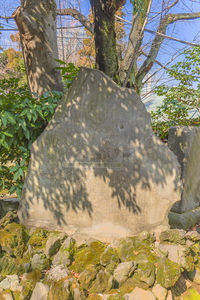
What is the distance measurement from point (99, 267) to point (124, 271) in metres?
0.33

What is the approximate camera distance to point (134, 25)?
4836mm

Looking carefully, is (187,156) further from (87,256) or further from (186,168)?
(87,256)

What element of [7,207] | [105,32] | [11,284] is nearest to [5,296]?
[11,284]

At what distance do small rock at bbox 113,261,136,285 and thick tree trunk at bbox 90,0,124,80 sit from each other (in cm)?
324

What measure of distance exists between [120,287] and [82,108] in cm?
223

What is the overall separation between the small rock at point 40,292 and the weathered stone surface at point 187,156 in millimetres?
2704

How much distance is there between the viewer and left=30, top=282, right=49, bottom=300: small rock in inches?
87.5

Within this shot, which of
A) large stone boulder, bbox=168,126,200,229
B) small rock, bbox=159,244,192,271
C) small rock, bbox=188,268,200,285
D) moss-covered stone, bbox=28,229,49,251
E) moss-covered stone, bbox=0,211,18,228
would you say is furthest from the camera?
large stone boulder, bbox=168,126,200,229

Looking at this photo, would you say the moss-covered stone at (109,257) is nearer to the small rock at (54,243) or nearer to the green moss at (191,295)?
the small rock at (54,243)

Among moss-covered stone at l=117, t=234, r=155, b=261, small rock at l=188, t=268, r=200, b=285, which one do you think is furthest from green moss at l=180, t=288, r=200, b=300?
moss-covered stone at l=117, t=234, r=155, b=261

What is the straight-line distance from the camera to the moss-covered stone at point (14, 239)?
2.88 meters

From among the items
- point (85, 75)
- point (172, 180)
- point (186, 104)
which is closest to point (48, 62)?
point (85, 75)

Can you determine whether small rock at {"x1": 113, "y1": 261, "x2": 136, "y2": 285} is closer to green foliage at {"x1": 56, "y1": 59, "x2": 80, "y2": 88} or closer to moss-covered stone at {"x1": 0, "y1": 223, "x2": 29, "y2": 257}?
moss-covered stone at {"x1": 0, "y1": 223, "x2": 29, "y2": 257}

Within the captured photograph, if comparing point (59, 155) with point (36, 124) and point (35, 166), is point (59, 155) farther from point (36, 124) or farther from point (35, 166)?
point (36, 124)
